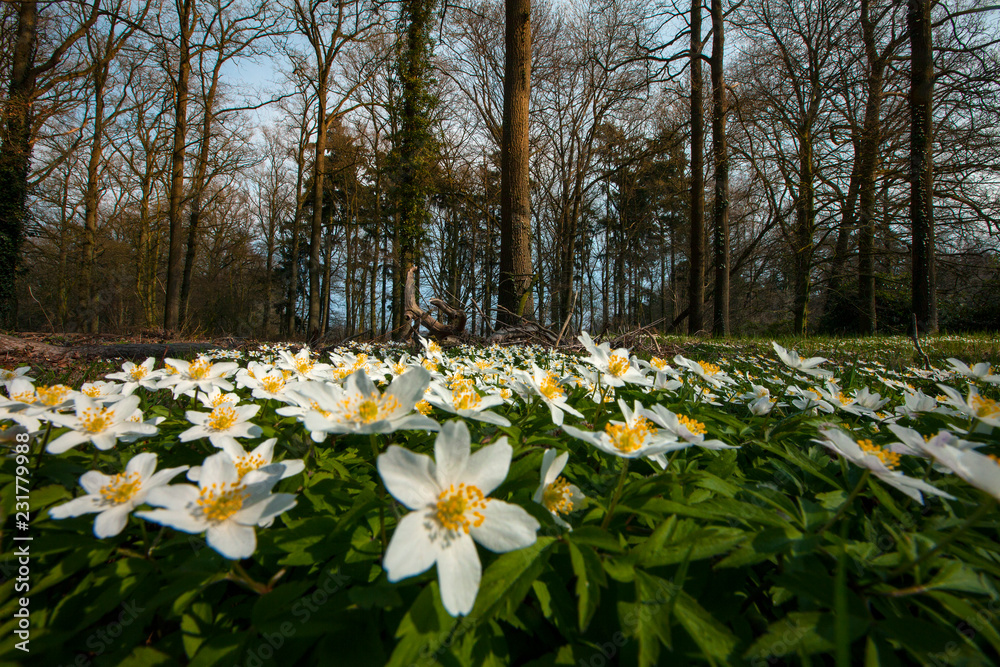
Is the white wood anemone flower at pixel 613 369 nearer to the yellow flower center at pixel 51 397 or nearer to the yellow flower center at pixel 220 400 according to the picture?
the yellow flower center at pixel 220 400

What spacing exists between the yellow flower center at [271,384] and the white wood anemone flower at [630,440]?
98 centimetres

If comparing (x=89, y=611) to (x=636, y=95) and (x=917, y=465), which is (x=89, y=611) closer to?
(x=917, y=465)

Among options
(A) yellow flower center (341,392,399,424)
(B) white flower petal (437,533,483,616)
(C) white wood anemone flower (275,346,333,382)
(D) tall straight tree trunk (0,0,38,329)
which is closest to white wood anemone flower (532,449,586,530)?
(B) white flower petal (437,533,483,616)

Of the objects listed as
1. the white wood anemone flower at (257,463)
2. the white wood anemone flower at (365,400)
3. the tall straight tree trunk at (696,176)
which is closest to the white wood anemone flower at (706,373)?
the white wood anemone flower at (365,400)

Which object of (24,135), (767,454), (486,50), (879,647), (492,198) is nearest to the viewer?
(879,647)

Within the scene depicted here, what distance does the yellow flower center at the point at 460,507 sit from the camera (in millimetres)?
689

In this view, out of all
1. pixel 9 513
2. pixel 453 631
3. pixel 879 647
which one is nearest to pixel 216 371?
pixel 9 513

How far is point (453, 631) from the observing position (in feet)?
2.14

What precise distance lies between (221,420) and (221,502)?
0.42 metres

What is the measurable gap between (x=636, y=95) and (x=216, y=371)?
14834 millimetres

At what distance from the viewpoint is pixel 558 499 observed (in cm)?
90

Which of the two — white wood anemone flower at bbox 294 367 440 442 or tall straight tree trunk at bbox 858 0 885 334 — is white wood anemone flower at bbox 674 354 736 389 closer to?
white wood anemone flower at bbox 294 367 440 442

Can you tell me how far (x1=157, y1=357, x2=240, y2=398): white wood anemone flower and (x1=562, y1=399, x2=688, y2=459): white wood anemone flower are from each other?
114cm

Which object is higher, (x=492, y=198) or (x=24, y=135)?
(x=492, y=198)
